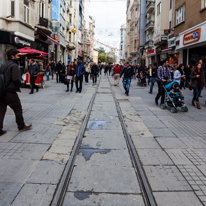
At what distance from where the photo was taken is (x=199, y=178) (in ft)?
12.3

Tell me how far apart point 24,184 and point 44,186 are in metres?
0.28

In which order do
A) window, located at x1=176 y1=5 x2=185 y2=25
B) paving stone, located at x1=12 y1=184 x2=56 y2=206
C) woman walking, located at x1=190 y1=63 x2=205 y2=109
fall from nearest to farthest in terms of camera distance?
paving stone, located at x1=12 y1=184 x2=56 y2=206 → woman walking, located at x1=190 y1=63 x2=205 y2=109 → window, located at x1=176 y1=5 x2=185 y2=25

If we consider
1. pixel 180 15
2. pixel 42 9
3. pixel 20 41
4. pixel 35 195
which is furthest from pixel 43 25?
pixel 35 195

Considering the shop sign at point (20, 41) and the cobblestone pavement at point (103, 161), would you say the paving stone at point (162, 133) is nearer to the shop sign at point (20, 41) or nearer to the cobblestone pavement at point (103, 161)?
the cobblestone pavement at point (103, 161)

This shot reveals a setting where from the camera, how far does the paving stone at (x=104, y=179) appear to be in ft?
11.1

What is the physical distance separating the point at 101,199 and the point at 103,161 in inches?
49.7

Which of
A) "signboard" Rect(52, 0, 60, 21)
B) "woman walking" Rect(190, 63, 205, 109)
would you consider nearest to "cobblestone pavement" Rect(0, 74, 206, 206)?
"woman walking" Rect(190, 63, 205, 109)

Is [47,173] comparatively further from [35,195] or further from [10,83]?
[10,83]

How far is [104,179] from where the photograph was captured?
3656mm

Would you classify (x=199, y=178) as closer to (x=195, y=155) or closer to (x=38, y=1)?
(x=195, y=155)

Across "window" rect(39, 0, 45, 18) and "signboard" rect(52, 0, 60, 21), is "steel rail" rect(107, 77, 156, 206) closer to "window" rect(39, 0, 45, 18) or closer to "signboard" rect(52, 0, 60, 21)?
"window" rect(39, 0, 45, 18)

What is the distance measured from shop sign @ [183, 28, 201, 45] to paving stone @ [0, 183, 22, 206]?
1674 centimetres

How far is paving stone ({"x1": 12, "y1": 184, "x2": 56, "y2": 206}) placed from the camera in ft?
9.79

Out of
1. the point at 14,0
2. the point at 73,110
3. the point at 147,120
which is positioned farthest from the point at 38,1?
the point at 147,120
